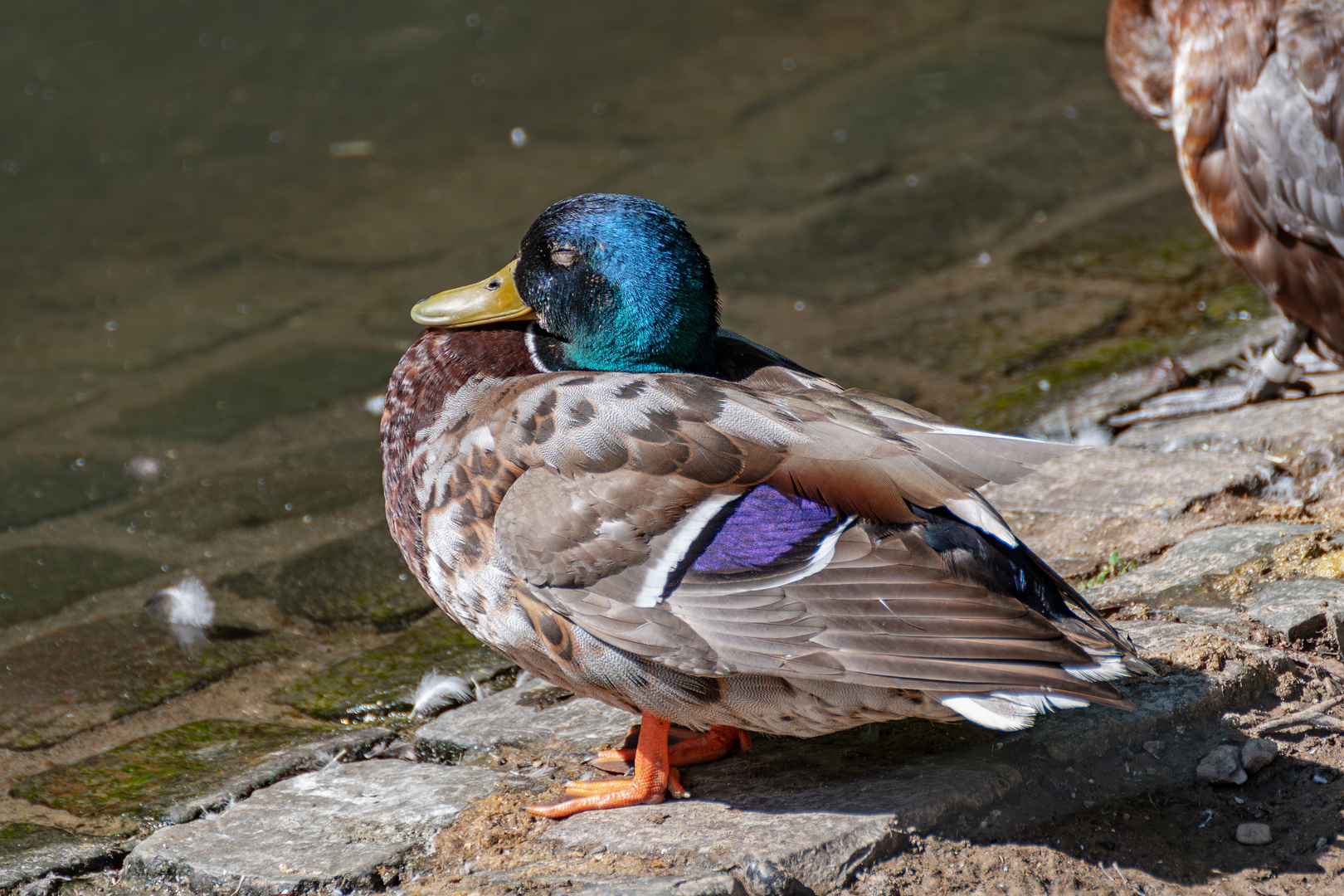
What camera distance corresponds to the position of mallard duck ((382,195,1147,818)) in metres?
2.07

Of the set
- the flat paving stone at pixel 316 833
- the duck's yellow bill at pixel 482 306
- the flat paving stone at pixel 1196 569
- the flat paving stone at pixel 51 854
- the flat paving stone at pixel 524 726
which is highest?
the duck's yellow bill at pixel 482 306

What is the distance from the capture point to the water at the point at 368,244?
349 cm

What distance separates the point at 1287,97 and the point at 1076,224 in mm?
1960

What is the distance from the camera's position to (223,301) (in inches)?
209

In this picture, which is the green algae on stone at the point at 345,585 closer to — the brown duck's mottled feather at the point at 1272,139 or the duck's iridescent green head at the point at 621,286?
the duck's iridescent green head at the point at 621,286

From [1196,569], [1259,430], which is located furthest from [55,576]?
[1259,430]

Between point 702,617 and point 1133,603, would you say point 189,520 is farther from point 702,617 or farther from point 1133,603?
Answer: point 1133,603

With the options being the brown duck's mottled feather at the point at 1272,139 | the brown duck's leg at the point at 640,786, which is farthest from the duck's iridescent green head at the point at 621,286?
the brown duck's mottled feather at the point at 1272,139

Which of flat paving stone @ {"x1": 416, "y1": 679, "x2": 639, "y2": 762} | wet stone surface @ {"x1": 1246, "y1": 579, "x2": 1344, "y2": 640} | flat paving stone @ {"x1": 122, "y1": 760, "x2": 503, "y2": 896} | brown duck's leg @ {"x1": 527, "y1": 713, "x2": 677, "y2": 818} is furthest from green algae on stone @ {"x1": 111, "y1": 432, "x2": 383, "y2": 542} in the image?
wet stone surface @ {"x1": 1246, "y1": 579, "x2": 1344, "y2": 640}

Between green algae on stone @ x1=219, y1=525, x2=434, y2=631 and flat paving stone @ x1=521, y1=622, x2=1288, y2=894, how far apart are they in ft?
4.24

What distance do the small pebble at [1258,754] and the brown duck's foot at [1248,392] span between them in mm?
1710

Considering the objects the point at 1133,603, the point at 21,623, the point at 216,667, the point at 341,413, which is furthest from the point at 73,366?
the point at 1133,603

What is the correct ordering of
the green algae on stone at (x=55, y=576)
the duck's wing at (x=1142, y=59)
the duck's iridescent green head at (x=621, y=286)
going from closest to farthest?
the duck's iridescent green head at (x=621, y=286), the green algae on stone at (x=55, y=576), the duck's wing at (x=1142, y=59)

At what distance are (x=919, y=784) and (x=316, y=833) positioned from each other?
3.71 feet
